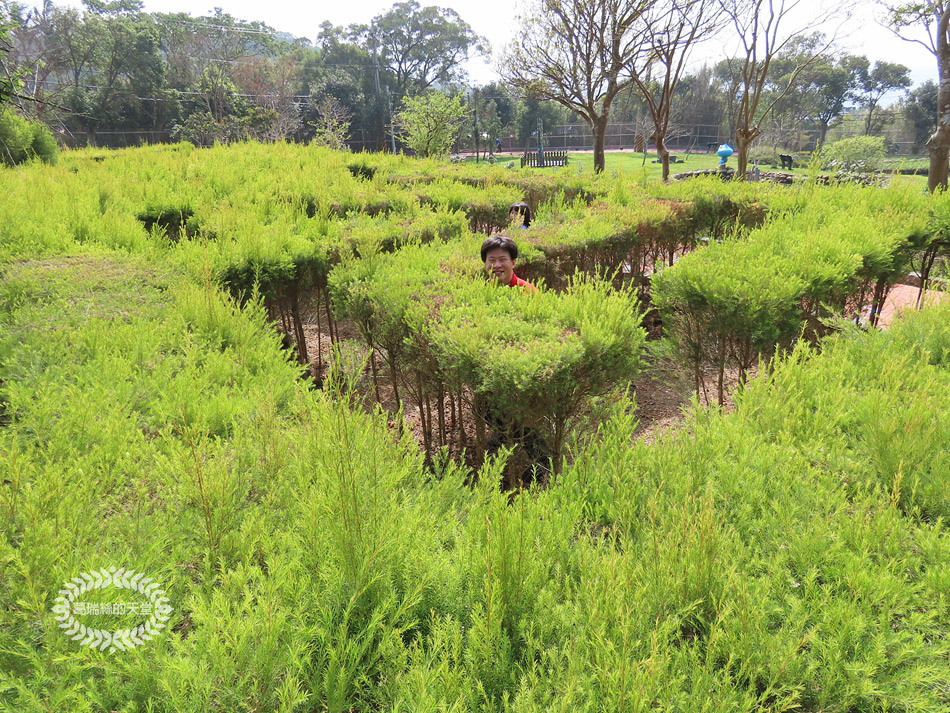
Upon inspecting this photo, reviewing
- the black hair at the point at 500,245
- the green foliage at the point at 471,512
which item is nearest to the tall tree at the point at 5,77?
the green foliage at the point at 471,512

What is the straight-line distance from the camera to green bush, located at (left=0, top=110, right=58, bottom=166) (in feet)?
31.8

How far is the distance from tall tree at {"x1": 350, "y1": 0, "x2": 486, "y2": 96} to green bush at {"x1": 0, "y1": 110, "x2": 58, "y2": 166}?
53.9 m

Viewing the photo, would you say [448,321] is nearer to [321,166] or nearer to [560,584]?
[560,584]

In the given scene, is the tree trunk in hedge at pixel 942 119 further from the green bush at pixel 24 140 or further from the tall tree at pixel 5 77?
the green bush at pixel 24 140

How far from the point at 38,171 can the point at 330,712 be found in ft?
31.7

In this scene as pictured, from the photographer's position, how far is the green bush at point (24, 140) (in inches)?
382

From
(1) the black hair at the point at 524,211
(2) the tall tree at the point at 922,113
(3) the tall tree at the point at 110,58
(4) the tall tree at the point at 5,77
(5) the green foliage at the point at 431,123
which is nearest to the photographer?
(4) the tall tree at the point at 5,77

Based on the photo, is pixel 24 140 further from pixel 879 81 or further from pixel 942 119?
pixel 879 81

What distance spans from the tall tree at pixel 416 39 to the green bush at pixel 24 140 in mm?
53904

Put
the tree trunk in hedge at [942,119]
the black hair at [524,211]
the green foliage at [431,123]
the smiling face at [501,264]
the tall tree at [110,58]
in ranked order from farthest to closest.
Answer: the tall tree at [110,58] → the green foliage at [431,123] → the tree trunk in hedge at [942,119] → the black hair at [524,211] → the smiling face at [501,264]

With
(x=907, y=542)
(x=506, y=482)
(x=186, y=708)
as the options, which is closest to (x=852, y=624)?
(x=907, y=542)

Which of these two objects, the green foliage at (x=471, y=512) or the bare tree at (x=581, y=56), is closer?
the green foliage at (x=471, y=512)

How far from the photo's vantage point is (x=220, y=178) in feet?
24.3

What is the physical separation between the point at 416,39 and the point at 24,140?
6153 cm
